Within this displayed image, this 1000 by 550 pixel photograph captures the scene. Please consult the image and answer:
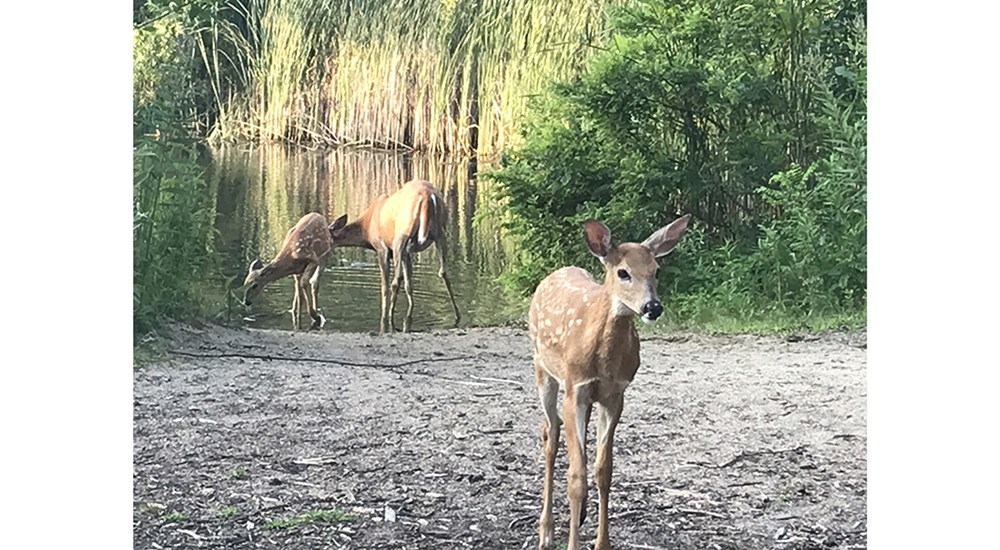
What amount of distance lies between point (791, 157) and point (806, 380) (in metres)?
0.67

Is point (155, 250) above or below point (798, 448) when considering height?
above

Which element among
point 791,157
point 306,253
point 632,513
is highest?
point 791,157

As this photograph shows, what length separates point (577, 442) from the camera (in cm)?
332

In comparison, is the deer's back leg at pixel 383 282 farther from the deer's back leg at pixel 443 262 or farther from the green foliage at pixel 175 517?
the green foliage at pixel 175 517

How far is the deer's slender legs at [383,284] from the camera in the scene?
12.5ft

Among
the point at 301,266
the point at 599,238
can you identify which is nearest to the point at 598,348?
the point at 599,238

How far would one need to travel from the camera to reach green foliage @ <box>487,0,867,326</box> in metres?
3.81

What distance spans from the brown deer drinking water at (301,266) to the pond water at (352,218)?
0.07 feet

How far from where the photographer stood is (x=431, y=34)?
392 cm

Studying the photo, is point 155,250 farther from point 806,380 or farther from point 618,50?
point 806,380

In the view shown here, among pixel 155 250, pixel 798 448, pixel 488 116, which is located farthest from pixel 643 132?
pixel 155 250

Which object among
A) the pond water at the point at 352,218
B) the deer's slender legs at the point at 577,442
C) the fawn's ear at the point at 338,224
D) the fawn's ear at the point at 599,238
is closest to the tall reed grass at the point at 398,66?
the pond water at the point at 352,218

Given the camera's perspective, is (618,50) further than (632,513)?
Yes

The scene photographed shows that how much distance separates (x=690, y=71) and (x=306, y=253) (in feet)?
4.17
